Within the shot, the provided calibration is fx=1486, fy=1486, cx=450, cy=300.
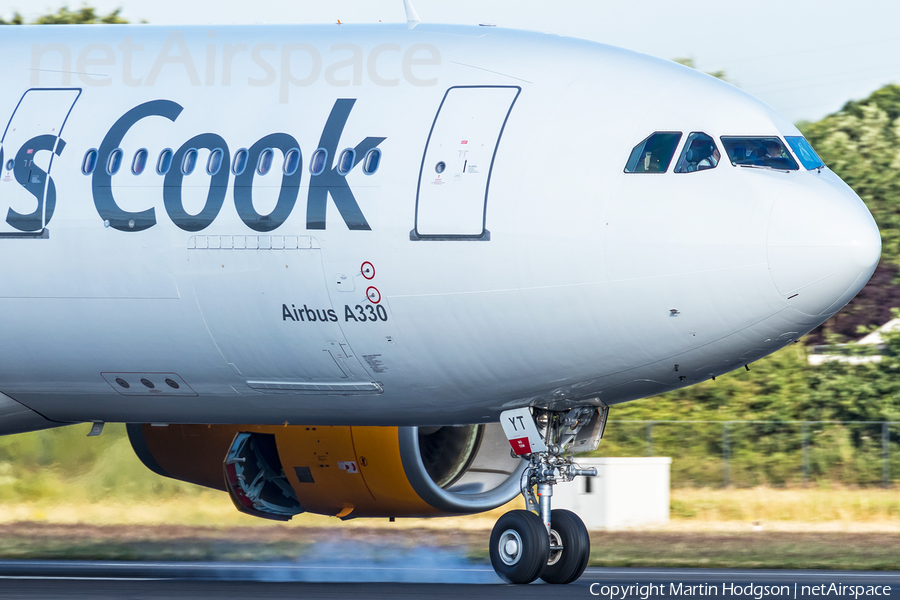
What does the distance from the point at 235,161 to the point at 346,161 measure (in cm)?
96

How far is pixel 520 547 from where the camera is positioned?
11.2 meters

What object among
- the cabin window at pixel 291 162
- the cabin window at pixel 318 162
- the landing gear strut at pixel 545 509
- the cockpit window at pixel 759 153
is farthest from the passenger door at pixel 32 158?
the cockpit window at pixel 759 153

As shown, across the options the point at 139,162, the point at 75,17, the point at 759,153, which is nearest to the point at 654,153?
the point at 759,153

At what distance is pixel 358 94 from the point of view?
37.7 feet

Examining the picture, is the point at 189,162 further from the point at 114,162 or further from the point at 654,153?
the point at 654,153

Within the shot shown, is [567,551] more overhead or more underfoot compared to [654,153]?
more underfoot

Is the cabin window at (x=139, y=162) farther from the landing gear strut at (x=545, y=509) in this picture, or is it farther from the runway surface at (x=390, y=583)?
the landing gear strut at (x=545, y=509)

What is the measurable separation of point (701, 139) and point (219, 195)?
3675 millimetres

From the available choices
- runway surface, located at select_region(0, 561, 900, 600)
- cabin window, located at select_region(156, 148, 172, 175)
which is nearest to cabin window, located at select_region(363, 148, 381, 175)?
cabin window, located at select_region(156, 148, 172, 175)

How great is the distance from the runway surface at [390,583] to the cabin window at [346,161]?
3.34m

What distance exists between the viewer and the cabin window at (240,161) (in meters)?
11.5

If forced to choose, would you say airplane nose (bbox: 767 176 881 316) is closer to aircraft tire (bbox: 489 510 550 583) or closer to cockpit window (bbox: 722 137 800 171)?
cockpit window (bbox: 722 137 800 171)

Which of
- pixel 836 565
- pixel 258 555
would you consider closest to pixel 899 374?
pixel 836 565

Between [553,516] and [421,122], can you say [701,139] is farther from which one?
[553,516]
